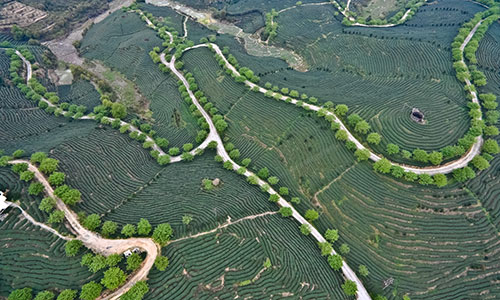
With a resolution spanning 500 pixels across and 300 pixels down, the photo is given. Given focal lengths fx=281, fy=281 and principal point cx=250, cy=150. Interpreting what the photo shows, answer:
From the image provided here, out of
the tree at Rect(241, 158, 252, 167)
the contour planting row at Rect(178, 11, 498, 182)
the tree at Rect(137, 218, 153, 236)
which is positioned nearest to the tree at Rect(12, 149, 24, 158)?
the tree at Rect(137, 218, 153, 236)

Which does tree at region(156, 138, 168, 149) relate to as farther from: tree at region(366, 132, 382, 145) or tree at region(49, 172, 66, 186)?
tree at region(366, 132, 382, 145)

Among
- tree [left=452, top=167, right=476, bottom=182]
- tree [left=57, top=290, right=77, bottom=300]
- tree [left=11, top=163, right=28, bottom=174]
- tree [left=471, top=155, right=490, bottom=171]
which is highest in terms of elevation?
tree [left=471, top=155, right=490, bottom=171]

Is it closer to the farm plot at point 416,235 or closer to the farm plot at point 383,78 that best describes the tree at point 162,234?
the farm plot at point 416,235

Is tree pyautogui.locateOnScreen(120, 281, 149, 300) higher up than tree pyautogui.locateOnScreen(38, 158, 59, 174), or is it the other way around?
tree pyautogui.locateOnScreen(38, 158, 59, 174)

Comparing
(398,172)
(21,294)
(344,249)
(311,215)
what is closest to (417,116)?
(398,172)

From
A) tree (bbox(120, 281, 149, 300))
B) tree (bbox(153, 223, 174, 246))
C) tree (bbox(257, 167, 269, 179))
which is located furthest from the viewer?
tree (bbox(257, 167, 269, 179))

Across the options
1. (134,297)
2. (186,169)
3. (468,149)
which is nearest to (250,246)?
(134,297)
